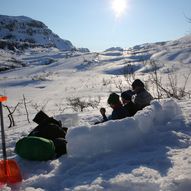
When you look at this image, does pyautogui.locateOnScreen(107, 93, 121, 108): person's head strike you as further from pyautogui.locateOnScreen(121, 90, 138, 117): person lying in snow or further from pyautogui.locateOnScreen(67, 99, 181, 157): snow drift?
pyautogui.locateOnScreen(67, 99, 181, 157): snow drift

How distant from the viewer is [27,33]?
77.4m

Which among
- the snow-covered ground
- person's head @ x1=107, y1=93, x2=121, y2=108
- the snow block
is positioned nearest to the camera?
the snow-covered ground

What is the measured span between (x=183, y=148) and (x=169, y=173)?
83 centimetres

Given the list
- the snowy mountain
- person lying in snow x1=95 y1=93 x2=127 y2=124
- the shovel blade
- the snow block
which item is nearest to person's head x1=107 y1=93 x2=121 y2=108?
person lying in snow x1=95 y1=93 x2=127 y2=124

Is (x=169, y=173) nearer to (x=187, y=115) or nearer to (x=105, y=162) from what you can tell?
(x=105, y=162)

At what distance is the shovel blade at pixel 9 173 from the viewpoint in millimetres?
3600

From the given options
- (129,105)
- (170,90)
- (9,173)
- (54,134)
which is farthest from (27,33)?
(9,173)

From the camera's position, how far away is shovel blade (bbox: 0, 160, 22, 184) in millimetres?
3600

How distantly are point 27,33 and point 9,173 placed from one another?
7616 cm

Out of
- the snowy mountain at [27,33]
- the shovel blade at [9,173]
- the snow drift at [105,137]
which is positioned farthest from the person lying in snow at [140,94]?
the snowy mountain at [27,33]

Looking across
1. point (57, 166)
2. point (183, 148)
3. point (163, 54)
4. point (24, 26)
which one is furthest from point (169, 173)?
point (24, 26)

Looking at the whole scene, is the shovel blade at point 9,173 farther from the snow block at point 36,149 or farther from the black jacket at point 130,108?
the black jacket at point 130,108

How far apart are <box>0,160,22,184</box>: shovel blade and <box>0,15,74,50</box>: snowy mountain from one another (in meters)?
66.2

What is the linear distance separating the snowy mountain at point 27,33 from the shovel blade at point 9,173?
6616cm
